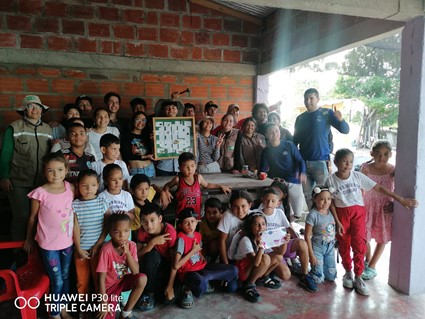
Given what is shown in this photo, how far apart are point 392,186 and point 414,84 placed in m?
1.14

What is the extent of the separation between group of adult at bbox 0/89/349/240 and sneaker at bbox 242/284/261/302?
1.75 m

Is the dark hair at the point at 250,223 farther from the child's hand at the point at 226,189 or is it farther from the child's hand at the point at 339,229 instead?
the child's hand at the point at 339,229

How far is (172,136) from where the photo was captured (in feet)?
14.5

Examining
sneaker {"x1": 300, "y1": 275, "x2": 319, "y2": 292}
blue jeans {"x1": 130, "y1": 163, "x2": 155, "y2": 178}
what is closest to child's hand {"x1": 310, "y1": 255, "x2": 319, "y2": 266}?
sneaker {"x1": 300, "y1": 275, "x2": 319, "y2": 292}

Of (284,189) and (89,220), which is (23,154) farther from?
(284,189)

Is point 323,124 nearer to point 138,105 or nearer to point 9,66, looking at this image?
point 138,105

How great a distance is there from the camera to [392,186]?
150 inches

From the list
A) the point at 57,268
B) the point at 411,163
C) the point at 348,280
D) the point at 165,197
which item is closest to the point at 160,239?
the point at 165,197

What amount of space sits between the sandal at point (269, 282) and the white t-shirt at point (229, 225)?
53cm

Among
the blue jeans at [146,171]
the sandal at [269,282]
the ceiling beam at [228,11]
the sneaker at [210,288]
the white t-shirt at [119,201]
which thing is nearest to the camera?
the white t-shirt at [119,201]

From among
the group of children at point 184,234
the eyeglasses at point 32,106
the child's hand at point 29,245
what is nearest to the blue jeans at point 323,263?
the group of children at point 184,234

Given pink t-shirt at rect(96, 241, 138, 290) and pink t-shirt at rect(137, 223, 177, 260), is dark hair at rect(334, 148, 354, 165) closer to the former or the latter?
pink t-shirt at rect(137, 223, 177, 260)

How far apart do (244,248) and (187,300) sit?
73cm

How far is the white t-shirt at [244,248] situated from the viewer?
338 centimetres
